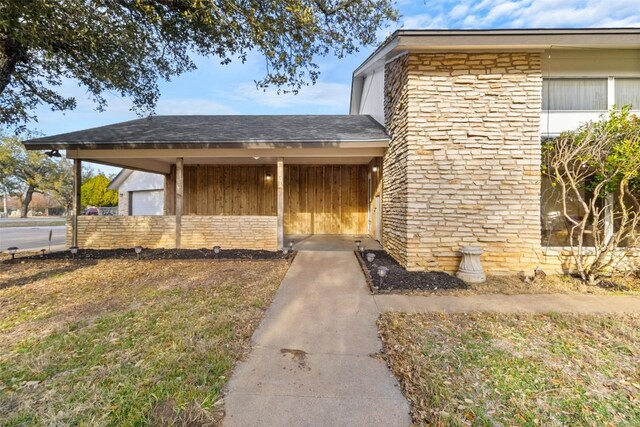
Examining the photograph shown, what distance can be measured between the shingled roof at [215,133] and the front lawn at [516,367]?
16.8 ft

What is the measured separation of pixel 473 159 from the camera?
19.0 feet

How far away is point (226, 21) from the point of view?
15.4 feet

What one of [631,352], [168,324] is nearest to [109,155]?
[168,324]

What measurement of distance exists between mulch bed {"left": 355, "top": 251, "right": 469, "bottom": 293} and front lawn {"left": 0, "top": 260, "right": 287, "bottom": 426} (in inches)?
71.8

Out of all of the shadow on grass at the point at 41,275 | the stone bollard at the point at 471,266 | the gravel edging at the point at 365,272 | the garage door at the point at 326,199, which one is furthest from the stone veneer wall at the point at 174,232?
the stone bollard at the point at 471,266

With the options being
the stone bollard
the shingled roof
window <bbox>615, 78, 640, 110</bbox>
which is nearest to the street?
the shingled roof

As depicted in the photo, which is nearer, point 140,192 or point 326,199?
point 326,199

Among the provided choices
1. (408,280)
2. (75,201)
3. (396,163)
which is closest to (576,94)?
(396,163)

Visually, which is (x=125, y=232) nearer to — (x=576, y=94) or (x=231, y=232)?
(x=231, y=232)

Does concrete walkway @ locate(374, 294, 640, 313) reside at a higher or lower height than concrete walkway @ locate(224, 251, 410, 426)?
higher

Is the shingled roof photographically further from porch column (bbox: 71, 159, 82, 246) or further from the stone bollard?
the stone bollard

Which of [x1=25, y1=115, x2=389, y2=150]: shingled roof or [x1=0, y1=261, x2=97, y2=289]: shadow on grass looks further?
[x1=25, y1=115, x2=389, y2=150]: shingled roof

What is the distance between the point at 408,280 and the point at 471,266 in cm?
131

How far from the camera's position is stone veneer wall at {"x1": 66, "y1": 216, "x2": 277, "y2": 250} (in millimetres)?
7883
